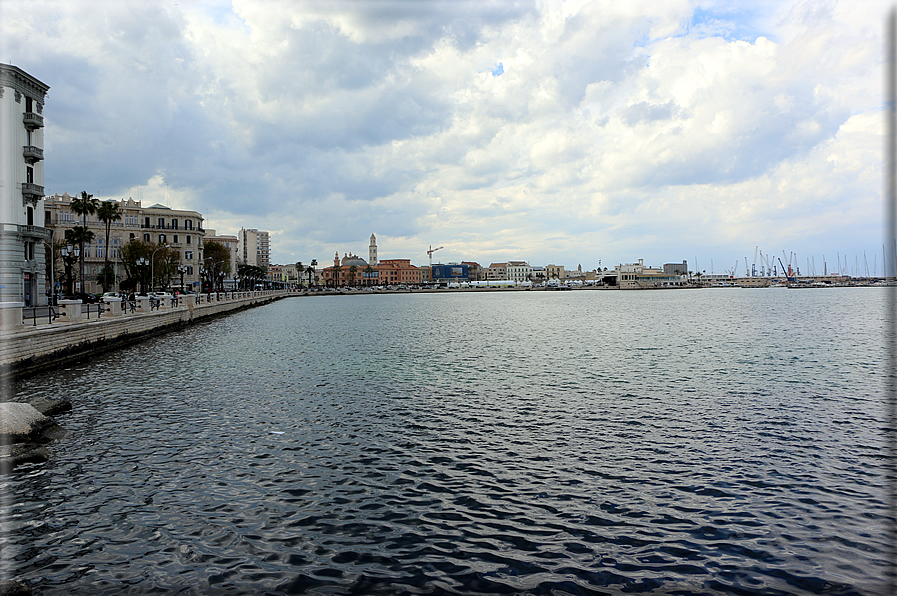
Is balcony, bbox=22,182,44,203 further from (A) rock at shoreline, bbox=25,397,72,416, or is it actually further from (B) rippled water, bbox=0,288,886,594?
(A) rock at shoreline, bbox=25,397,72,416

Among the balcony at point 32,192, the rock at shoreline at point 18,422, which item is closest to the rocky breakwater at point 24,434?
the rock at shoreline at point 18,422

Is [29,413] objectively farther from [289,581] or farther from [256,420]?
[289,581]

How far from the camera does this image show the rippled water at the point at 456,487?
25.5 ft

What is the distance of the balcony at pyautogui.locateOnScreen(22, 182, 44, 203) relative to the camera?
43.2 metres

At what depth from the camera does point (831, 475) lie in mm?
11453

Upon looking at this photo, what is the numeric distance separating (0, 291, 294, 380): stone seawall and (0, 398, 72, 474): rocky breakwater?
367 inches

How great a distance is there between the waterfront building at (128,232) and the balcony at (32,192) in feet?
167

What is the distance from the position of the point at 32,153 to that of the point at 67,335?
27.1 meters

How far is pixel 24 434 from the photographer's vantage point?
13.4 m

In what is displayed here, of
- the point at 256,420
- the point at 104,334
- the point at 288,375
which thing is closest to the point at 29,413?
the point at 256,420

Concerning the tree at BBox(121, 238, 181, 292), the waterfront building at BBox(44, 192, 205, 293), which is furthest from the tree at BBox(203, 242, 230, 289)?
the tree at BBox(121, 238, 181, 292)

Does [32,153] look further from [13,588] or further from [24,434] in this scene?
[13,588]

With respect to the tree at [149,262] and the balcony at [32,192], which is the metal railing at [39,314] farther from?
the tree at [149,262]

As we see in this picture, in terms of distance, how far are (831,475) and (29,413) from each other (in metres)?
20.8
